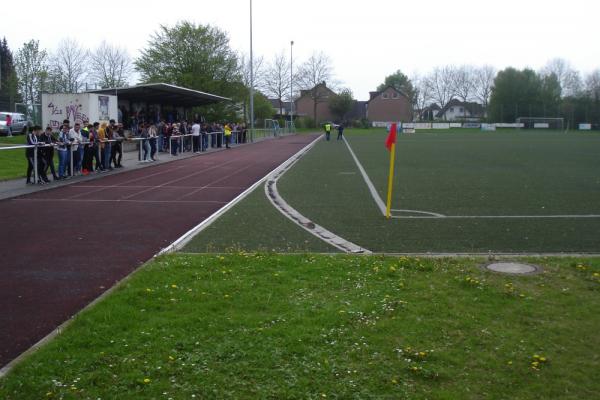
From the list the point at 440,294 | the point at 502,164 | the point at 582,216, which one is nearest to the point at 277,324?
the point at 440,294

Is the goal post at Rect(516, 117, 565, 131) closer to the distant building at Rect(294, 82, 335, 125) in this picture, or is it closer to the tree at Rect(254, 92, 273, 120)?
the distant building at Rect(294, 82, 335, 125)

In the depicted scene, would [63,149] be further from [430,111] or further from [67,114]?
[430,111]

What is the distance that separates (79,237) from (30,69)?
45088 millimetres

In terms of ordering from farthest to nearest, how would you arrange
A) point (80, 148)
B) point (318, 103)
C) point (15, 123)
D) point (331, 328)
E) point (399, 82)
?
point (399, 82) < point (318, 103) < point (15, 123) < point (80, 148) < point (331, 328)

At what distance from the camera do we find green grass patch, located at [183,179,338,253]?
8.59 m

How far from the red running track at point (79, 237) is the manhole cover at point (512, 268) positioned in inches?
173

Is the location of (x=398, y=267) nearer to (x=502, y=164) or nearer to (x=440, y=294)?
(x=440, y=294)

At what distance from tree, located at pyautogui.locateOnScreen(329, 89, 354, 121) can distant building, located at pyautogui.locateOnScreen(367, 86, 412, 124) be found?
12103 mm

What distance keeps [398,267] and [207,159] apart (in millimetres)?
A: 23419

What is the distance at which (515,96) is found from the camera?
315ft

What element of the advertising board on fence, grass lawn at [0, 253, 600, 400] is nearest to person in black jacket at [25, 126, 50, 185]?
grass lawn at [0, 253, 600, 400]

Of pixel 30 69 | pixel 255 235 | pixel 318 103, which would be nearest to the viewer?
pixel 255 235

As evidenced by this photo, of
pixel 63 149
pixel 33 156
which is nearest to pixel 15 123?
pixel 63 149

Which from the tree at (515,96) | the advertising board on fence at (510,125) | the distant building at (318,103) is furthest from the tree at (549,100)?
the distant building at (318,103)
